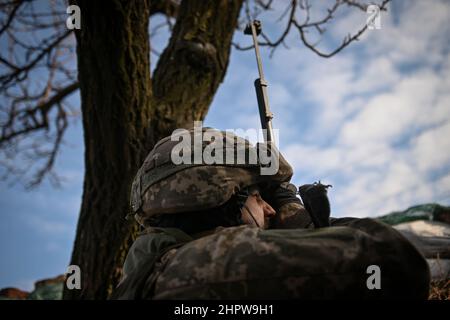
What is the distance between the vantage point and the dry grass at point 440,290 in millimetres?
2646

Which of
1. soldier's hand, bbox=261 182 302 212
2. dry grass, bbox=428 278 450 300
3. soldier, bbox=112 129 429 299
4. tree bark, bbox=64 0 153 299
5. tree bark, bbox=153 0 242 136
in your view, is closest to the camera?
soldier, bbox=112 129 429 299

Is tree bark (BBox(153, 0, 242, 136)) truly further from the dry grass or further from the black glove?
the dry grass

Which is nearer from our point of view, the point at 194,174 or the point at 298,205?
the point at 194,174

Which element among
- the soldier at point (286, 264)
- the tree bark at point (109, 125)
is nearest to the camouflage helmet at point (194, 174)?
the soldier at point (286, 264)

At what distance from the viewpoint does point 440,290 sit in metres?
2.75

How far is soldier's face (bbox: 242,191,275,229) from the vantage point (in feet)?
5.86

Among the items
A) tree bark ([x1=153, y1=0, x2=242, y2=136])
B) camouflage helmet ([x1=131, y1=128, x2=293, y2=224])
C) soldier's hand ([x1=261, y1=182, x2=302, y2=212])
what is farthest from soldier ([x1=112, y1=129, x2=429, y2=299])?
tree bark ([x1=153, y1=0, x2=242, y2=136])

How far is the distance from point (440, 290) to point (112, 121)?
266 cm

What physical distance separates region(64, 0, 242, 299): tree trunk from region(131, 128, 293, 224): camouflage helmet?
3.24 feet

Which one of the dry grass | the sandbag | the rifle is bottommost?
the dry grass

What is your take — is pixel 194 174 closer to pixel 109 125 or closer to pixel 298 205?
pixel 298 205

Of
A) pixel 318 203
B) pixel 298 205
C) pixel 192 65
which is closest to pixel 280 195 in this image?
pixel 298 205
